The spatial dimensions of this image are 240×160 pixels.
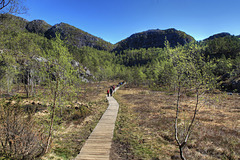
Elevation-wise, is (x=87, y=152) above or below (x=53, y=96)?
below

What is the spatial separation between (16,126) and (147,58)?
15972cm

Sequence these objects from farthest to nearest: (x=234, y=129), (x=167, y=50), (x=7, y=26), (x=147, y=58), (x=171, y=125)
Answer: (x=147, y=58), (x=7, y=26), (x=171, y=125), (x=234, y=129), (x=167, y=50)

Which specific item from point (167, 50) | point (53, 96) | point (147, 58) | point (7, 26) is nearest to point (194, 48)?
point (167, 50)

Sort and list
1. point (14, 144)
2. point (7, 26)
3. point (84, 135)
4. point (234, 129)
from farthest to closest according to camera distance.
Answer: point (7, 26)
point (234, 129)
point (84, 135)
point (14, 144)

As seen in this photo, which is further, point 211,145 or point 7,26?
point 7,26

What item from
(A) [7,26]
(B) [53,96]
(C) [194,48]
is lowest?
(B) [53,96]

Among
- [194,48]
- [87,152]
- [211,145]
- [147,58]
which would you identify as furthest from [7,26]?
[147,58]

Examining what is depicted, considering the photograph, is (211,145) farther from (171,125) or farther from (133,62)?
(133,62)

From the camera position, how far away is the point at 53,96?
5820 millimetres

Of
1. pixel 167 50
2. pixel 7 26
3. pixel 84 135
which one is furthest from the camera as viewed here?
pixel 7 26

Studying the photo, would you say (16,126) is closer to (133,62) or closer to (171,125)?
(171,125)

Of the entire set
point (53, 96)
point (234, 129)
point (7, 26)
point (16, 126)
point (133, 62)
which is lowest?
point (234, 129)

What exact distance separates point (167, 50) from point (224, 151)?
231 inches

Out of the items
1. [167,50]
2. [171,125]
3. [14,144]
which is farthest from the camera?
[171,125]
